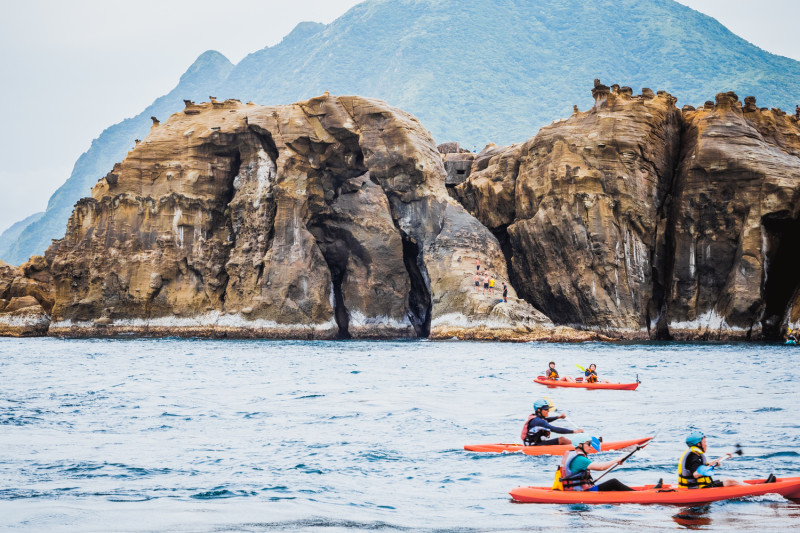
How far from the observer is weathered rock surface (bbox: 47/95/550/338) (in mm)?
69438

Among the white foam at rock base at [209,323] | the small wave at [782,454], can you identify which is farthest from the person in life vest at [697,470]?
the white foam at rock base at [209,323]

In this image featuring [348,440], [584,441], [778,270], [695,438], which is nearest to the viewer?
[695,438]

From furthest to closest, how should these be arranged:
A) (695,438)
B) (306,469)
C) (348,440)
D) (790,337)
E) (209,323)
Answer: (209,323)
(790,337)
(348,440)
(306,469)
(695,438)

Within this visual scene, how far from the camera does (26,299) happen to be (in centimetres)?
7775

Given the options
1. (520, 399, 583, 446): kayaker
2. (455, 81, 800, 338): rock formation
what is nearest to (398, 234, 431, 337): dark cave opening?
(455, 81, 800, 338): rock formation

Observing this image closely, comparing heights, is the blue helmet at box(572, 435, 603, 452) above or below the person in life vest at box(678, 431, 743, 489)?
above

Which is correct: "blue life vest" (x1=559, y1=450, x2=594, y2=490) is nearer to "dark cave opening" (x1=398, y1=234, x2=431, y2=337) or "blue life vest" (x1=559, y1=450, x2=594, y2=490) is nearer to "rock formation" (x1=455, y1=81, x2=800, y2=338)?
"rock formation" (x1=455, y1=81, x2=800, y2=338)

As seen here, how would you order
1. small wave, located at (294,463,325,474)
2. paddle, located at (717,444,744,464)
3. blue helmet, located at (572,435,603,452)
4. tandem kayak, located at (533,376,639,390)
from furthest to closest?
tandem kayak, located at (533,376,639,390)
small wave, located at (294,463,325,474)
blue helmet, located at (572,435,603,452)
paddle, located at (717,444,744,464)

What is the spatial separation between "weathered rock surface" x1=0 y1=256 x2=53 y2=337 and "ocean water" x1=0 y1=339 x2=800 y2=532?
1419 inches

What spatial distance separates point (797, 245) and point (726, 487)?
163 feet

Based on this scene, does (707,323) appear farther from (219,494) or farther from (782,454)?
(219,494)

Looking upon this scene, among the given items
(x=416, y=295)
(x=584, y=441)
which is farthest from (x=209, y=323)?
(x=584, y=441)

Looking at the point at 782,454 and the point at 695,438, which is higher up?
the point at 695,438

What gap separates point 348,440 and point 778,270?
4708cm
